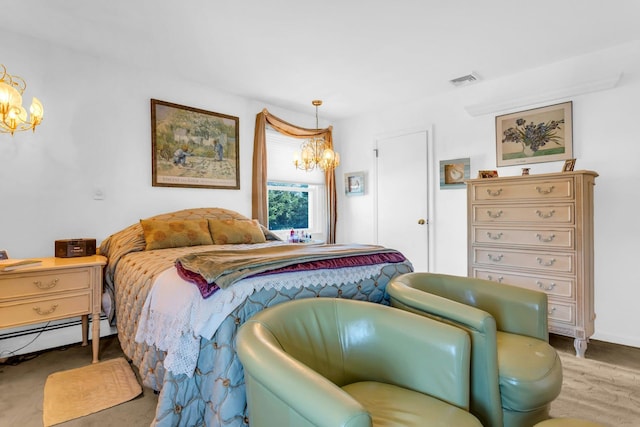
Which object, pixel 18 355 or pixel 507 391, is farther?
pixel 18 355

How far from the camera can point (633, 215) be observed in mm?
2875

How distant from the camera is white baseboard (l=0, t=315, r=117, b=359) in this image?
105 inches

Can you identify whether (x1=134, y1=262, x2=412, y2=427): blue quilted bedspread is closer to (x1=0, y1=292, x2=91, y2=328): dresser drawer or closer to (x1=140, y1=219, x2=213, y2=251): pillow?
(x1=0, y1=292, x2=91, y2=328): dresser drawer

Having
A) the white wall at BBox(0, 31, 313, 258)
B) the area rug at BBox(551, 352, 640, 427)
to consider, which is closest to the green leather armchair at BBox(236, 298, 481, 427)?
the area rug at BBox(551, 352, 640, 427)

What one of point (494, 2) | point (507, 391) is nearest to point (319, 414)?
point (507, 391)

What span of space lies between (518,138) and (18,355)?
16.4 ft

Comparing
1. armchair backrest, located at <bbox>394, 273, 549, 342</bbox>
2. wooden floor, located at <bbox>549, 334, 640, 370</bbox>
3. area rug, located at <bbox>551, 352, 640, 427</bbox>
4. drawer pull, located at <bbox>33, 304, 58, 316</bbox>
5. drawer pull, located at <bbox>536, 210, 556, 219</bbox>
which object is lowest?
wooden floor, located at <bbox>549, 334, 640, 370</bbox>

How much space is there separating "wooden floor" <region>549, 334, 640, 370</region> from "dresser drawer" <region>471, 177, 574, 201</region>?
128cm

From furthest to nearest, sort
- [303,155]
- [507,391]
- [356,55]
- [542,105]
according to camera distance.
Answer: [303,155] < [542,105] < [356,55] < [507,391]

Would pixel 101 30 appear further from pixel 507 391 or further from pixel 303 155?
pixel 507 391

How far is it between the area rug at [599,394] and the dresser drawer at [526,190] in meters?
1.30

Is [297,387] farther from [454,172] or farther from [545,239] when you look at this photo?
[454,172]

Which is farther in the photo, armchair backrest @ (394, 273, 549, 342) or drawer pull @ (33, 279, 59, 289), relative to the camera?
drawer pull @ (33, 279, 59, 289)

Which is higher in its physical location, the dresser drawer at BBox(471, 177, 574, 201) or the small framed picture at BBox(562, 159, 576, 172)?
the small framed picture at BBox(562, 159, 576, 172)
